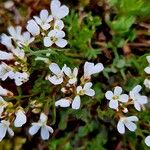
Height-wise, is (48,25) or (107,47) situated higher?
(48,25)

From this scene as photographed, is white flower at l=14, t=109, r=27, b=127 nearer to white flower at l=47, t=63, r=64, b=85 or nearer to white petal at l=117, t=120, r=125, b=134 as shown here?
white flower at l=47, t=63, r=64, b=85

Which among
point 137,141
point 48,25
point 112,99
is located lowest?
point 137,141

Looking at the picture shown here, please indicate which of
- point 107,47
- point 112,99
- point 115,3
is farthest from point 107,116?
point 115,3

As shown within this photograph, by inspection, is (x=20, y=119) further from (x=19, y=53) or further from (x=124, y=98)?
(x=124, y=98)

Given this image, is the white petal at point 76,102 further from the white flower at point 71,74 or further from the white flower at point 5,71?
the white flower at point 5,71

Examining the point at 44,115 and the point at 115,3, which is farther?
the point at 115,3

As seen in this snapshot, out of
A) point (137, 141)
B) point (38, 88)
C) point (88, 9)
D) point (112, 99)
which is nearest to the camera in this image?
point (112, 99)

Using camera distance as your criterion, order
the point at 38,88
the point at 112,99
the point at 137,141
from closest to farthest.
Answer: the point at 112,99 → the point at 38,88 → the point at 137,141

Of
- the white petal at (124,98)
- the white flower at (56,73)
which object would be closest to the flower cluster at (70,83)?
the white flower at (56,73)

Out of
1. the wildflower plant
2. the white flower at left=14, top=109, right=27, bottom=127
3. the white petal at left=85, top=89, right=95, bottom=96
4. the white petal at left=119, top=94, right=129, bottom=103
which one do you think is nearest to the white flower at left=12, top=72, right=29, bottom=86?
the wildflower plant

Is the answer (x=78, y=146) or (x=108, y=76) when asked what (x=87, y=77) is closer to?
(x=108, y=76)
